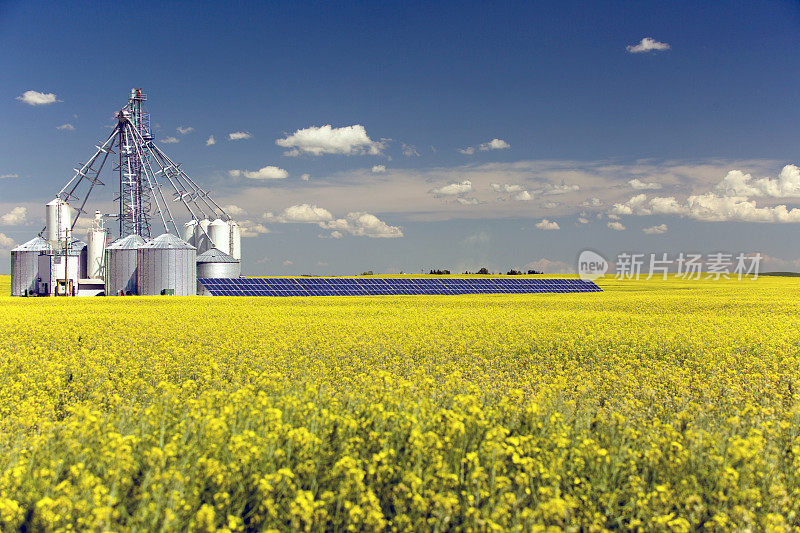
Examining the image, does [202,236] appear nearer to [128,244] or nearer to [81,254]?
[128,244]

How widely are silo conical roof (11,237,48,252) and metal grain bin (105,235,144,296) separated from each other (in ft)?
39.2

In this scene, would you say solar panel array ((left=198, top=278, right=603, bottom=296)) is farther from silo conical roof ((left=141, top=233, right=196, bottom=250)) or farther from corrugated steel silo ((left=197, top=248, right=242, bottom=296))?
silo conical roof ((left=141, top=233, right=196, bottom=250))

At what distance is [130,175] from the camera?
67.8 meters

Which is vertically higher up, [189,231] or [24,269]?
[189,231]

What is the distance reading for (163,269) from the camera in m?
55.7

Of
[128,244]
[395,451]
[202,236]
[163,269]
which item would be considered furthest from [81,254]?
[395,451]

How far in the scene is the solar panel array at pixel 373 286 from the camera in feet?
183

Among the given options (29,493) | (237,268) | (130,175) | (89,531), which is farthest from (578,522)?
(130,175)

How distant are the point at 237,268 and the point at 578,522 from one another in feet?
207

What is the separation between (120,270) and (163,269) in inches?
204

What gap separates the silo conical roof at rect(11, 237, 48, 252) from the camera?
6108 cm

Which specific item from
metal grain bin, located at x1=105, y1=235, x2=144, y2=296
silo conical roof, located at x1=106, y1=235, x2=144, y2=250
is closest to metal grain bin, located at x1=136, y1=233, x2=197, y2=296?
metal grain bin, located at x1=105, y1=235, x2=144, y2=296

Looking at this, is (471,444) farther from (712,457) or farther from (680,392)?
(680,392)

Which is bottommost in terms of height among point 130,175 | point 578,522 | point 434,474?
point 578,522
